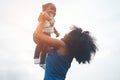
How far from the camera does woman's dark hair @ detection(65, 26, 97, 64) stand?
13.3ft

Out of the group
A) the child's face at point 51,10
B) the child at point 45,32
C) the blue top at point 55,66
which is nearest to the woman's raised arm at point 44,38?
the blue top at point 55,66

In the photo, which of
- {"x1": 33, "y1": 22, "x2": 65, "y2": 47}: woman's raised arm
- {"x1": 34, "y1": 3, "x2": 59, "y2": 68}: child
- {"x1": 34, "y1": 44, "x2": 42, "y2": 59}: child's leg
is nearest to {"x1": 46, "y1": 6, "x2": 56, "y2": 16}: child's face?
{"x1": 34, "y1": 3, "x2": 59, "y2": 68}: child

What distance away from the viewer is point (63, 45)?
3973mm

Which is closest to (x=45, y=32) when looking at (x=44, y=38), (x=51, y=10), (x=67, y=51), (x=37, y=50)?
(x=51, y=10)

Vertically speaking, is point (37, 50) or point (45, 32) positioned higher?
point (45, 32)

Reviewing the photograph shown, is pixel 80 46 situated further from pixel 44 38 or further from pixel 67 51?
pixel 44 38

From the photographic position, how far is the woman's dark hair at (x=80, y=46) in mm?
4043

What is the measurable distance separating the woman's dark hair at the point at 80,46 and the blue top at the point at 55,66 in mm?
164

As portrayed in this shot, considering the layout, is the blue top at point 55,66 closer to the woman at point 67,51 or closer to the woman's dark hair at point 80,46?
the woman at point 67,51

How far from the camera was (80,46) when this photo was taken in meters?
4.07

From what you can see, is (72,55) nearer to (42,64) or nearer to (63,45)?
(63,45)

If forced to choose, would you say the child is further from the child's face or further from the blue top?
the blue top

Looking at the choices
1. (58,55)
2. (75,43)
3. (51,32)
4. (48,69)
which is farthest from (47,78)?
(51,32)

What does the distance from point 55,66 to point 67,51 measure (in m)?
0.34
